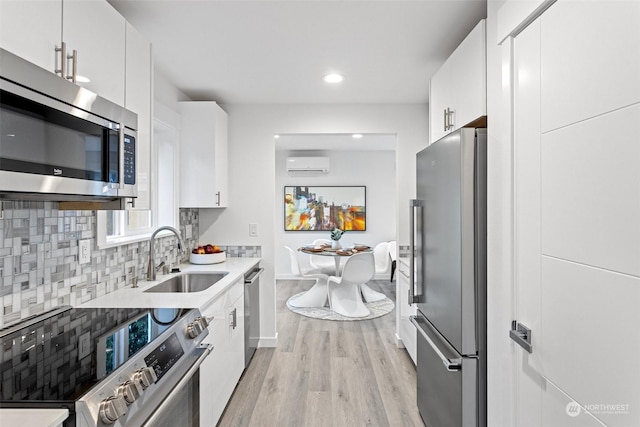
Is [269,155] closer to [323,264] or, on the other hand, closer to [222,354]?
[222,354]

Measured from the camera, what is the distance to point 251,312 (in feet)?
10.5

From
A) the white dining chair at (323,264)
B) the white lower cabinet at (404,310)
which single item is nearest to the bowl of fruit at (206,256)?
the white lower cabinet at (404,310)

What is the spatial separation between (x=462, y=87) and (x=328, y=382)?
7.57ft

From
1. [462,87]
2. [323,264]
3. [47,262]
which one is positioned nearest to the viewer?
[47,262]

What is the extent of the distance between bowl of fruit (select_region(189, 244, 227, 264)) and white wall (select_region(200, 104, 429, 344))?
385 mm

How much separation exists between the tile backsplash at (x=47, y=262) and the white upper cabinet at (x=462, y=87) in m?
2.04

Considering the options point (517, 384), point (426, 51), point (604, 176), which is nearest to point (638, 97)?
point (604, 176)

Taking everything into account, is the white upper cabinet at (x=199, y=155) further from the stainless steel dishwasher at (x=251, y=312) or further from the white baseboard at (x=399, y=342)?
the white baseboard at (x=399, y=342)

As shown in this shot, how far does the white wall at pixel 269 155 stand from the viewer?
3582 mm

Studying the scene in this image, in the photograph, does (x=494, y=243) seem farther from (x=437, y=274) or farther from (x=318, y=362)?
(x=318, y=362)

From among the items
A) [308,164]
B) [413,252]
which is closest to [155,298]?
[413,252]

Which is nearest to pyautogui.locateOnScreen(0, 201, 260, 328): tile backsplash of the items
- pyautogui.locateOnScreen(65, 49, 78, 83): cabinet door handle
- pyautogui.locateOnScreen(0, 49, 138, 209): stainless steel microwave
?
pyautogui.locateOnScreen(0, 49, 138, 209): stainless steel microwave

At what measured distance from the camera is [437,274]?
194cm

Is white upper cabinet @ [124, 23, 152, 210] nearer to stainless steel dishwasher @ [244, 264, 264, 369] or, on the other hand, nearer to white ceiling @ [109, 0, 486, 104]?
white ceiling @ [109, 0, 486, 104]
